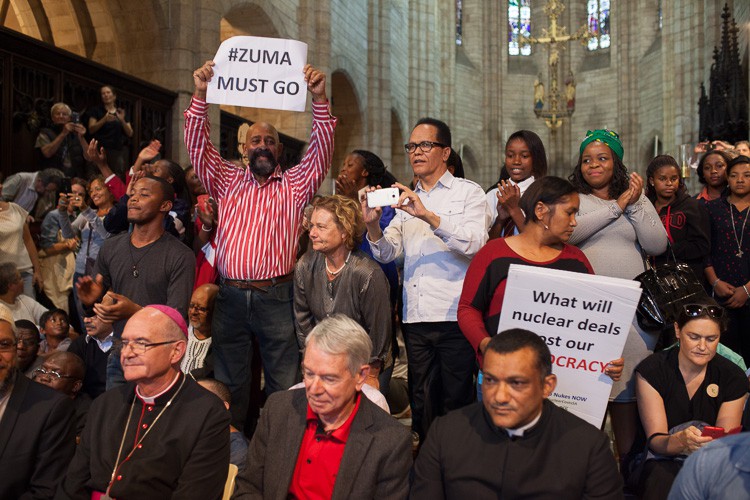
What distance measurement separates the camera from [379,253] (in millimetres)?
4613

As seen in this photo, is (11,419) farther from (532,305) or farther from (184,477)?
(532,305)

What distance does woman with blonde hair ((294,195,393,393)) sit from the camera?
4.53 metres

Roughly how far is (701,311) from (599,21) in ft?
104

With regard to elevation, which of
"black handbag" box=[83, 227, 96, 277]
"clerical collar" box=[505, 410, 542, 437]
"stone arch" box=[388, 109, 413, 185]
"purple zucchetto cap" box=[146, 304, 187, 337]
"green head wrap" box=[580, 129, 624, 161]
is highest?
"stone arch" box=[388, 109, 413, 185]

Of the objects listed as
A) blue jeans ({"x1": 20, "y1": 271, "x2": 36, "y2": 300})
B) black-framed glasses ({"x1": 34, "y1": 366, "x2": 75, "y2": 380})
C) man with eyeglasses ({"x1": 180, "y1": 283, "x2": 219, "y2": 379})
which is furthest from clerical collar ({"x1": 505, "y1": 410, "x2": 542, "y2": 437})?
blue jeans ({"x1": 20, "y1": 271, "x2": 36, "y2": 300})

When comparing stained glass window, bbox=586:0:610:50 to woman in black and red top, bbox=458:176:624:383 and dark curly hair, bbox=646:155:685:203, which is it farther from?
woman in black and red top, bbox=458:176:624:383

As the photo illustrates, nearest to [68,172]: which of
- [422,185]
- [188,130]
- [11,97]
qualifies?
[11,97]

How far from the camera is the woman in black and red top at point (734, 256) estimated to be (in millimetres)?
5855

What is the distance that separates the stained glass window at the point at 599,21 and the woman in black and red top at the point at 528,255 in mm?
31069

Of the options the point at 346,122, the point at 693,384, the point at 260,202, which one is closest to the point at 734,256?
the point at 693,384

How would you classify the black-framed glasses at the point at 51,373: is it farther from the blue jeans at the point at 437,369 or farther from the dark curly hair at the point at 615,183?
the dark curly hair at the point at 615,183

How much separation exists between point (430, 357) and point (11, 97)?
6089 mm

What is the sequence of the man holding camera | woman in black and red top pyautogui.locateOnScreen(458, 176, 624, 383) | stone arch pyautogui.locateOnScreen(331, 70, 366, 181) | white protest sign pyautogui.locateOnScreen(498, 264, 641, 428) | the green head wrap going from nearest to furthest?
white protest sign pyautogui.locateOnScreen(498, 264, 641, 428) < woman in black and red top pyautogui.locateOnScreen(458, 176, 624, 383) < the green head wrap < the man holding camera < stone arch pyautogui.locateOnScreen(331, 70, 366, 181)

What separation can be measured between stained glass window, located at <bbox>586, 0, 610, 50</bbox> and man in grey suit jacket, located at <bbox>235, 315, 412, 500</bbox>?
32.2m
